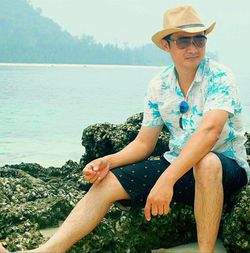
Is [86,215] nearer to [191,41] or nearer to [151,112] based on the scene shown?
[151,112]

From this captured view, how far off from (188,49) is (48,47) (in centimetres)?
8782

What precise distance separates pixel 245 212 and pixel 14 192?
207cm

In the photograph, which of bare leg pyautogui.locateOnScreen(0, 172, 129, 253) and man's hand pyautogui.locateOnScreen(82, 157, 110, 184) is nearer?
bare leg pyautogui.locateOnScreen(0, 172, 129, 253)

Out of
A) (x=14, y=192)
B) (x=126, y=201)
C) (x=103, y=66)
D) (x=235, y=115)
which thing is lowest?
(x=103, y=66)

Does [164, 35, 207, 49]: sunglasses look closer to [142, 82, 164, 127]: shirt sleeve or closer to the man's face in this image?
the man's face

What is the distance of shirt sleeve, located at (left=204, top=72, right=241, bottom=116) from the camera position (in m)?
3.21

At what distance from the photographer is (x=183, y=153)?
3.10 metres

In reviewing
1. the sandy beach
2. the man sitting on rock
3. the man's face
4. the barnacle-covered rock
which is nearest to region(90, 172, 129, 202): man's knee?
the man sitting on rock

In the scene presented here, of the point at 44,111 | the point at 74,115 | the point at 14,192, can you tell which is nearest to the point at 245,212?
the point at 14,192

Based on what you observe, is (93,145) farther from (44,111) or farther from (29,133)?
(44,111)

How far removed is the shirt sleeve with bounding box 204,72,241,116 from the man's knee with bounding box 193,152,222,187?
31 cm

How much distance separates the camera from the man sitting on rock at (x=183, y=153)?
3.07 meters

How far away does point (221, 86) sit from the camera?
3.28m

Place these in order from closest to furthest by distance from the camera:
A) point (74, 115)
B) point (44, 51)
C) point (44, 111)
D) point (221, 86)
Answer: point (221, 86) < point (74, 115) < point (44, 111) < point (44, 51)
